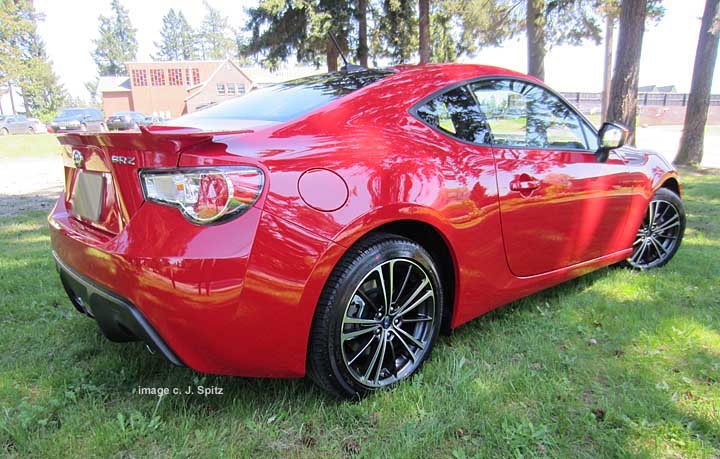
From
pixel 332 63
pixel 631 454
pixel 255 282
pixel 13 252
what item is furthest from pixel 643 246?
pixel 332 63

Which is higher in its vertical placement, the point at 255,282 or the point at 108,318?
the point at 255,282

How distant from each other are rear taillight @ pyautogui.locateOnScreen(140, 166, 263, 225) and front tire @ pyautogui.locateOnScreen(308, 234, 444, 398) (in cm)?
46

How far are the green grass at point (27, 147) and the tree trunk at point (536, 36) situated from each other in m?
15.7

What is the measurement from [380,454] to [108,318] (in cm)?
116

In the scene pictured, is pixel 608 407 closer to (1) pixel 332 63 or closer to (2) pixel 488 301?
(2) pixel 488 301

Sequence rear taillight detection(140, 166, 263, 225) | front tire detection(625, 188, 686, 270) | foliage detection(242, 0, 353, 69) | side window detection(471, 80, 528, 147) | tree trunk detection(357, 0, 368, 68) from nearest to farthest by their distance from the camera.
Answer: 1. rear taillight detection(140, 166, 263, 225)
2. side window detection(471, 80, 528, 147)
3. front tire detection(625, 188, 686, 270)
4. foliage detection(242, 0, 353, 69)
5. tree trunk detection(357, 0, 368, 68)

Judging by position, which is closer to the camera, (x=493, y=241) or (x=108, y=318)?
(x=108, y=318)

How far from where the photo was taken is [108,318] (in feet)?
5.93

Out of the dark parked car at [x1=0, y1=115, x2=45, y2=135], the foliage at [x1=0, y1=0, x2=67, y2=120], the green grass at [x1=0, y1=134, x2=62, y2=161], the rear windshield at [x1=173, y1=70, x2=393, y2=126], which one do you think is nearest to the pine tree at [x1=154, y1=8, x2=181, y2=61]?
the foliage at [x1=0, y1=0, x2=67, y2=120]

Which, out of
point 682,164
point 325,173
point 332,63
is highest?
point 332,63

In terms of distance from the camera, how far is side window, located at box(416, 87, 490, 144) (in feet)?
7.35

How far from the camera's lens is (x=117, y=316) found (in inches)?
68.9

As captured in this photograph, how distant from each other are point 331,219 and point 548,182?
1413 millimetres

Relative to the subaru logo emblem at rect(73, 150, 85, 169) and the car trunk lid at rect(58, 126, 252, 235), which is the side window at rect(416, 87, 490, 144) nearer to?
the car trunk lid at rect(58, 126, 252, 235)
